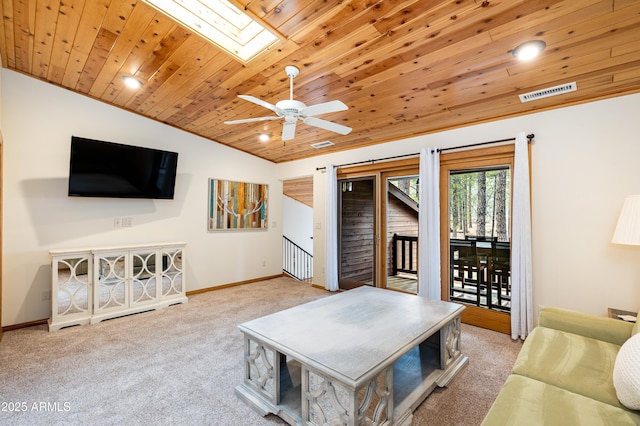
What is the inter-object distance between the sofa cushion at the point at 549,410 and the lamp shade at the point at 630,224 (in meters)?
1.60

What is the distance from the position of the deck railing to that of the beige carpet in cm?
284

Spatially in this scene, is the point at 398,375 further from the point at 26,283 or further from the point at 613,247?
the point at 26,283

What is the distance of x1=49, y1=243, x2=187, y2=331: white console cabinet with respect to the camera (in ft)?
11.1

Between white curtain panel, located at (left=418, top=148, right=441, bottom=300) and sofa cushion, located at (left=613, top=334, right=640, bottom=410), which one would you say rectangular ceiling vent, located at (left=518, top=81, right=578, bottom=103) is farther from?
sofa cushion, located at (left=613, top=334, right=640, bottom=410)

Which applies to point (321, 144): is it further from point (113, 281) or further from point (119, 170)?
point (113, 281)

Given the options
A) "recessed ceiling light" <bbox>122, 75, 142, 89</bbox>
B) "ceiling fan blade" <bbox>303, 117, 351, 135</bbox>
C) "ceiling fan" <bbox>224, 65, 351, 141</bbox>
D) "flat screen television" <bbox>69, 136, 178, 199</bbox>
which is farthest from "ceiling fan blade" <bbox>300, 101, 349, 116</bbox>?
"flat screen television" <bbox>69, 136, 178, 199</bbox>

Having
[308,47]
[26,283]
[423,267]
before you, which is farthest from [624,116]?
[26,283]

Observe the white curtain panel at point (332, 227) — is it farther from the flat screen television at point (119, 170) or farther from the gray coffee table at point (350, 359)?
the flat screen television at point (119, 170)

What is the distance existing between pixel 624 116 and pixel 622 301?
173 cm

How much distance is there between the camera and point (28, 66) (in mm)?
3217

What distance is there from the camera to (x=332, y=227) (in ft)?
16.4

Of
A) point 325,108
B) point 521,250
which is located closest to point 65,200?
point 325,108

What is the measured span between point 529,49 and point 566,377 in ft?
7.31

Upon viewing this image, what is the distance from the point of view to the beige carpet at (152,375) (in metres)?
1.91
